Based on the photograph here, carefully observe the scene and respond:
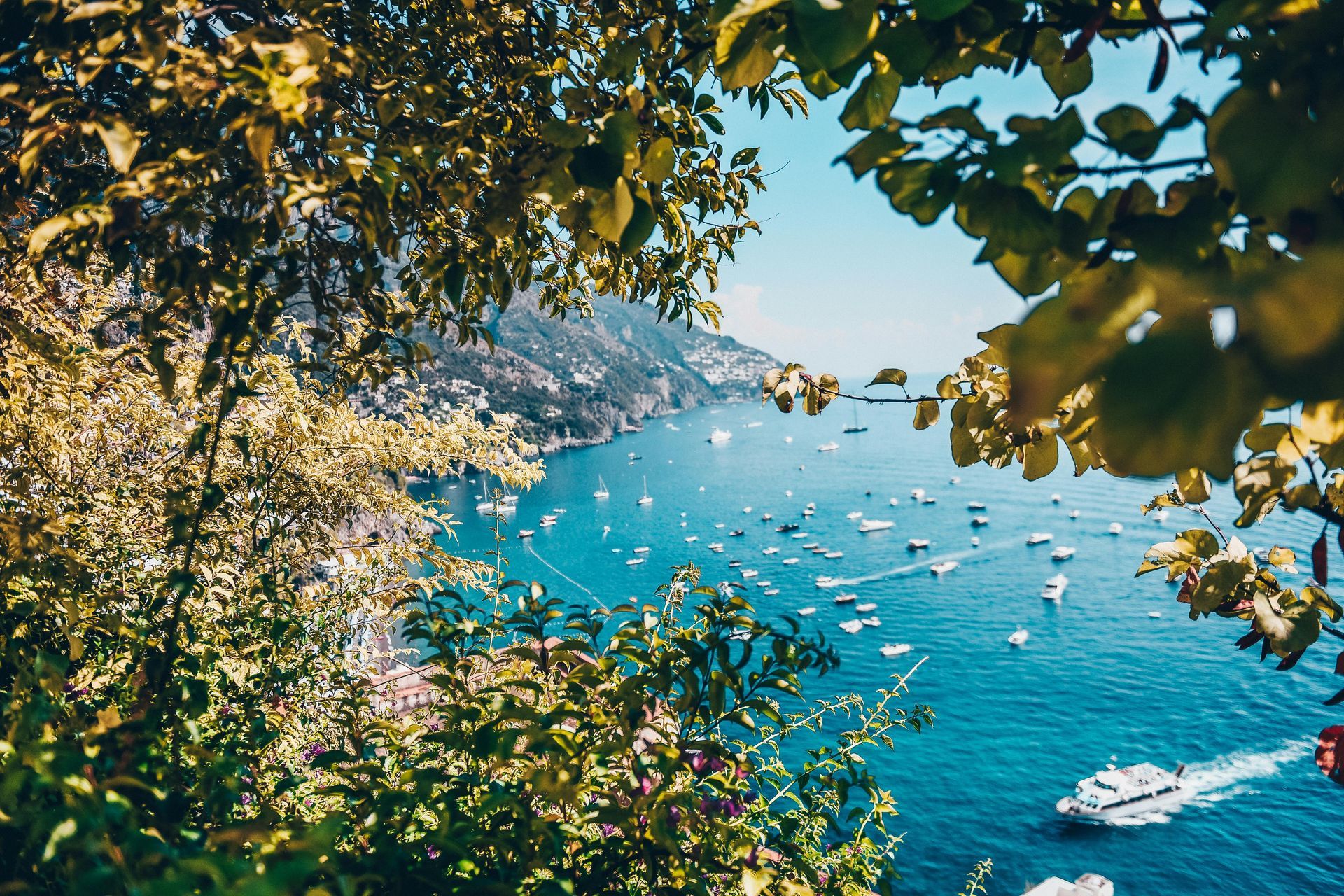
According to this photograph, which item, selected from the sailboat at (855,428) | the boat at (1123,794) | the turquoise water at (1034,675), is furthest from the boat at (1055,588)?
the sailboat at (855,428)

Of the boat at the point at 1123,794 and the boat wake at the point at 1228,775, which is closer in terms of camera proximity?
the boat at the point at 1123,794

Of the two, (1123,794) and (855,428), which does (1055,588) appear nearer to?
(1123,794)

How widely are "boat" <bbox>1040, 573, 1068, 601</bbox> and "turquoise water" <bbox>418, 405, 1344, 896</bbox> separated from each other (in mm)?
570

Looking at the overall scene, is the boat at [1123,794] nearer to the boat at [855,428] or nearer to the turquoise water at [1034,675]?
the turquoise water at [1034,675]

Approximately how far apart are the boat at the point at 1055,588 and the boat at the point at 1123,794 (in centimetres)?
1467

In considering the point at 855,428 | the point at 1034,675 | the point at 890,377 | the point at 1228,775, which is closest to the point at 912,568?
the point at 1034,675

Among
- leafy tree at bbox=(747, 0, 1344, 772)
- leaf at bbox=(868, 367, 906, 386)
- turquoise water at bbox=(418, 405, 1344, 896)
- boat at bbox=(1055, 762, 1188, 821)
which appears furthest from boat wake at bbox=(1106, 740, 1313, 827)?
leafy tree at bbox=(747, 0, 1344, 772)

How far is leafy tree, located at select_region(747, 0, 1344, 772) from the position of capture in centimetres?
43

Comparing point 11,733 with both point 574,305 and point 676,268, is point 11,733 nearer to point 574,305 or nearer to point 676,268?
point 676,268

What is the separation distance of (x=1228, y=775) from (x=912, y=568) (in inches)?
787

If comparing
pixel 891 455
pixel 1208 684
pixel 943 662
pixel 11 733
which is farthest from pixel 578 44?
pixel 891 455

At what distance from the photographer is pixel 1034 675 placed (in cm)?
2906

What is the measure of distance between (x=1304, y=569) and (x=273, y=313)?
59.2m

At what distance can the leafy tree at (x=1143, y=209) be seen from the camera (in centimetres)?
43
